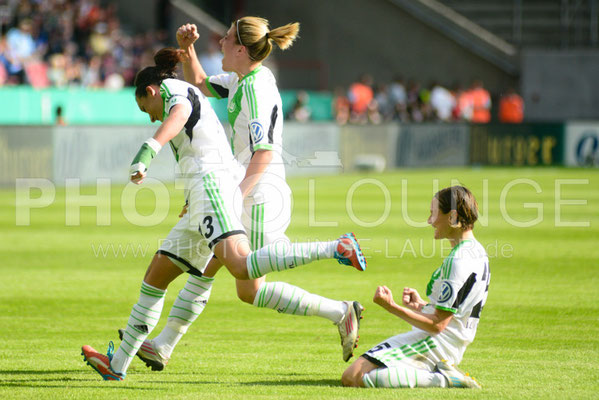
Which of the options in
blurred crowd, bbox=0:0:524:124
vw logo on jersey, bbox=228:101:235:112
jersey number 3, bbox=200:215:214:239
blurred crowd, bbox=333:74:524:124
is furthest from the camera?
blurred crowd, bbox=333:74:524:124

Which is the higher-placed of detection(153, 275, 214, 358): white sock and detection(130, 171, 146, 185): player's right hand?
detection(130, 171, 146, 185): player's right hand

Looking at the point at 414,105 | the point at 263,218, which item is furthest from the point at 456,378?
the point at 414,105

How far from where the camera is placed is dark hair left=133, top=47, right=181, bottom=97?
238 inches

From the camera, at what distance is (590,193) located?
20.2 meters

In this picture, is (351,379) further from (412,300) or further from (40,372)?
(40,372)

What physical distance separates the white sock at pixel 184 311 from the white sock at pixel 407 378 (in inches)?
55.0

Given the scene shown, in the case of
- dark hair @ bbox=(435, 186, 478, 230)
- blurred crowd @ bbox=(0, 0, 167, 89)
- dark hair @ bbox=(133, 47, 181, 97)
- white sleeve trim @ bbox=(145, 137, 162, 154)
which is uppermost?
blurred crowd @ bbox=(0, 0, 167, 89)

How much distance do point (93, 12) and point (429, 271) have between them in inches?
899

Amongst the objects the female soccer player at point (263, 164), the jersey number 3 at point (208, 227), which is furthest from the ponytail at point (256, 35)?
the jersey number 3 at point (208, 227)

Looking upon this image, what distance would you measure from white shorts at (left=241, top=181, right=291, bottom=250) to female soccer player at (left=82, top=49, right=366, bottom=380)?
0.32 ft

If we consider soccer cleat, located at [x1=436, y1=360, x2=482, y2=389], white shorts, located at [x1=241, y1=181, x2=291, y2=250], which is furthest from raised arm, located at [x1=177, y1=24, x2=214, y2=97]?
soccer cleat, located at [x1=436, y1=360, x2=482, y2=389]

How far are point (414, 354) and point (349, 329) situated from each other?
0.49 meters

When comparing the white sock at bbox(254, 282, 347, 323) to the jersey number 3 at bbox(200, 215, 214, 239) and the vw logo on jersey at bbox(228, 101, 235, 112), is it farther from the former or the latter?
the vw logo on jersey at bbox(228, 101, 235, 112)

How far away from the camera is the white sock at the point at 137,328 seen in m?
6.05
